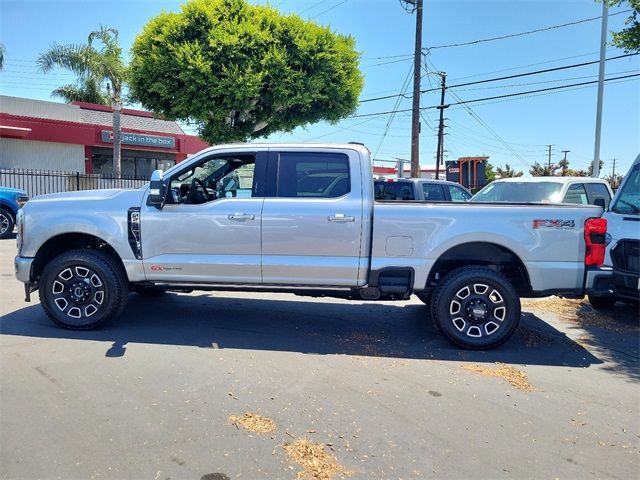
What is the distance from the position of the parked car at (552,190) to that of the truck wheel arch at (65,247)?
21.9 feet

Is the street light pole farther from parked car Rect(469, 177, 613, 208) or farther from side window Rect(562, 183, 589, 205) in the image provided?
side window Rect(562, 183, 589, 205)

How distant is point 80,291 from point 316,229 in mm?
2661

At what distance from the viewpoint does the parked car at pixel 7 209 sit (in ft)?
42.7

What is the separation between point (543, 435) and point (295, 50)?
1388 centimetres

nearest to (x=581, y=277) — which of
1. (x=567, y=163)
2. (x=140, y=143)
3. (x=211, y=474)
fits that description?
(x=211, y=474)

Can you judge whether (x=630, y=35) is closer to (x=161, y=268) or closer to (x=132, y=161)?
(x=161, y=268)

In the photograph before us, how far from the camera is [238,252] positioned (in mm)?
5137

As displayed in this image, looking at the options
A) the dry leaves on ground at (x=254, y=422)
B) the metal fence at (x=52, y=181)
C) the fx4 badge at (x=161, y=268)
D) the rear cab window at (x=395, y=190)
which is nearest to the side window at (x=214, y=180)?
the fx4 badge at (x=161, y=268)

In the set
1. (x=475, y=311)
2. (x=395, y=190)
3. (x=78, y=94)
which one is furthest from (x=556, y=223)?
(x=78, y=94)

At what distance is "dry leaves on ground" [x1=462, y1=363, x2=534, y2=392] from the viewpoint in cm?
416

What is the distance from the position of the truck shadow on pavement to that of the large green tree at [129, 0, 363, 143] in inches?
375

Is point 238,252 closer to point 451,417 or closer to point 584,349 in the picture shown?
point 451,417

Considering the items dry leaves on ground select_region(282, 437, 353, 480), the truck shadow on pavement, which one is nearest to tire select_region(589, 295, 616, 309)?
the truck shadow on pavement

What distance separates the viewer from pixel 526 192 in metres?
9.57
